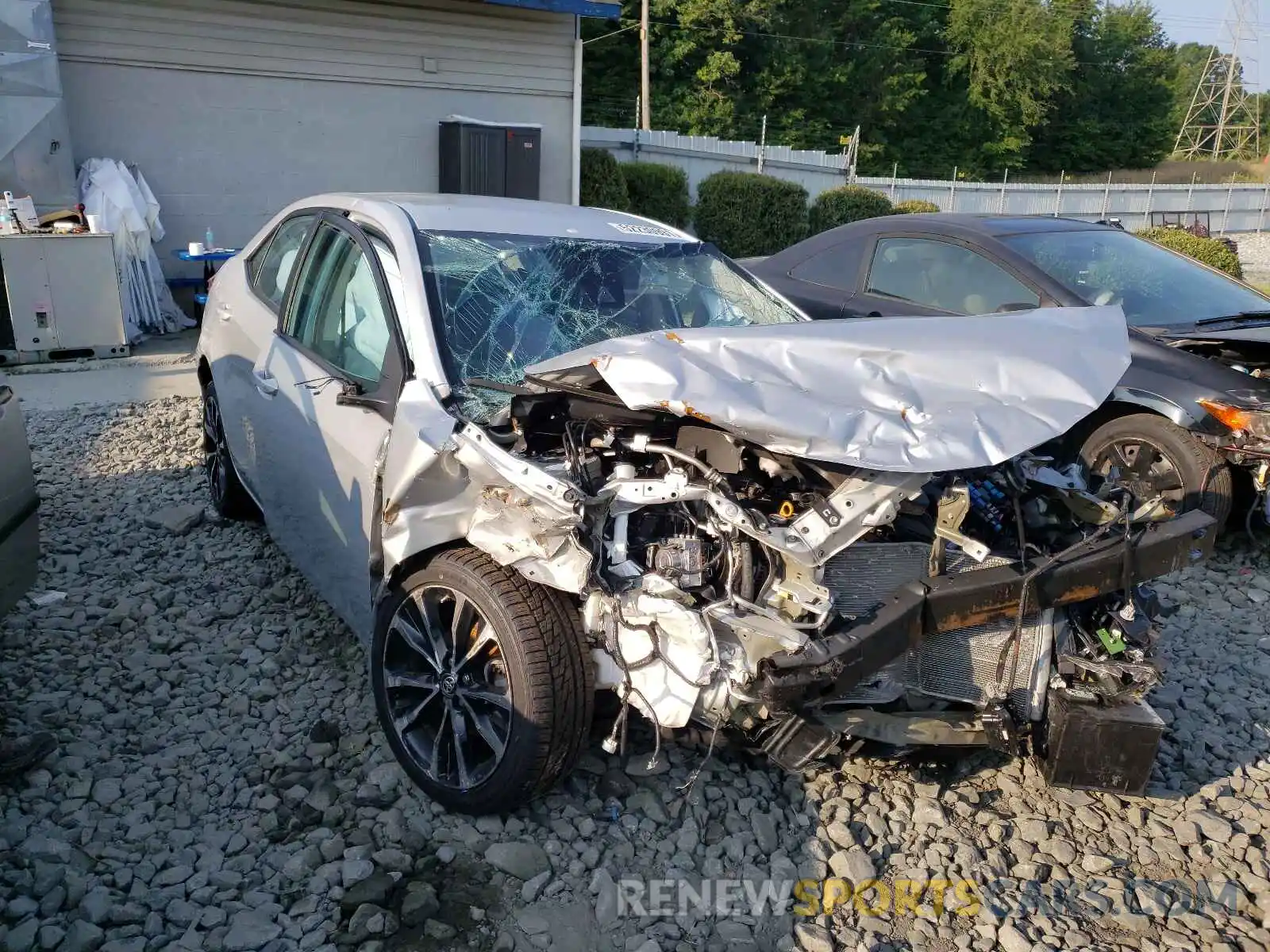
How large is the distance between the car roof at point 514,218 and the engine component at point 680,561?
173cm

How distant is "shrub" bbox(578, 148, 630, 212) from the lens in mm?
16297

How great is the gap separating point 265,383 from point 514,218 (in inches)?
49.2

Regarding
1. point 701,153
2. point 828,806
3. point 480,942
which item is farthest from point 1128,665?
point 701,153

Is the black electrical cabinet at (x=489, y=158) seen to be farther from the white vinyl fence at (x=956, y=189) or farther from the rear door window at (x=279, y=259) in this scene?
the rear door window at (x=279, y=259)

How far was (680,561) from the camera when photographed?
293 centimetres

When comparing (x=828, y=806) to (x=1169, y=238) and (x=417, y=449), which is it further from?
(x=1169, y=238)

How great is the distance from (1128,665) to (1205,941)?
2.49 feet

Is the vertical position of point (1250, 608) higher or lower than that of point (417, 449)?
lower

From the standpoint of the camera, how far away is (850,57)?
44.2 metres

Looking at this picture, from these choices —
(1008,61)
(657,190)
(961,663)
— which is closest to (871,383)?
(961,663)

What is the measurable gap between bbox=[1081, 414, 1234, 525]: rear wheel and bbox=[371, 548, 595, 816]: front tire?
3.38 metres

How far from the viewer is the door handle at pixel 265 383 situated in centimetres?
431

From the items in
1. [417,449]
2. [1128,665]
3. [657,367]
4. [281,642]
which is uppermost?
[657,367]

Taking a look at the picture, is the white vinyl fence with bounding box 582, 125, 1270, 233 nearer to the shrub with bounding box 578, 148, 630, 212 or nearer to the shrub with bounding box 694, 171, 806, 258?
the shrub with bounding box 694, 171, 806, 258
